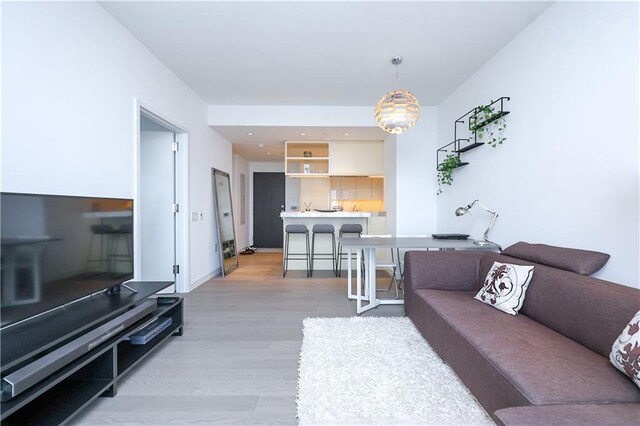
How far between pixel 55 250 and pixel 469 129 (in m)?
3.82

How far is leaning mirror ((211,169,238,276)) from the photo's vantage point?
4.55m

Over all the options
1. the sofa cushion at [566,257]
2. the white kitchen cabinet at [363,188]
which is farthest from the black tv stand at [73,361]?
the white kitchen cabinet at [363,188]

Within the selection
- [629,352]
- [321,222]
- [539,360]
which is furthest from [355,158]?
[629,352]

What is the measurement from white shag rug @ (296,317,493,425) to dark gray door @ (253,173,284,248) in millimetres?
5417

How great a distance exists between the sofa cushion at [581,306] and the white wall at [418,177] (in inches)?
100

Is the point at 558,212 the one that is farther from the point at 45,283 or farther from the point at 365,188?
the point at 365,188

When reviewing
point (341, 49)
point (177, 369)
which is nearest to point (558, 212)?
point (341, 49)

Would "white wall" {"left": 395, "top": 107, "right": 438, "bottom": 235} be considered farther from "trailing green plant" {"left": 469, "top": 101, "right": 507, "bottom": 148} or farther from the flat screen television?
the flat screen television

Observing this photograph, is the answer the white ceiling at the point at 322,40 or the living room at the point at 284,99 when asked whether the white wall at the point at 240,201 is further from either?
the white ceiling at the point at 322,40

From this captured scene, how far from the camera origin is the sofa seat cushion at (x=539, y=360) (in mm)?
1035

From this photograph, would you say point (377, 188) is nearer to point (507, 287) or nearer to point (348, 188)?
point (348, 188)

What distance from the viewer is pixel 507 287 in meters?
1.89

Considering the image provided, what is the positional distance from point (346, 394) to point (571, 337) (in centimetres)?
126

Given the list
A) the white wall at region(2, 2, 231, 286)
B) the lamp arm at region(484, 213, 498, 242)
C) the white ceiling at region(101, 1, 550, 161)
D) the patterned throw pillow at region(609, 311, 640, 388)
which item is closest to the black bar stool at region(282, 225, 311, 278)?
the white ceiling at region(101, 1, 550, 161)
